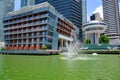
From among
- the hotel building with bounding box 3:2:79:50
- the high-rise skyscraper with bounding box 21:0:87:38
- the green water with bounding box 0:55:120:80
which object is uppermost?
the high-rise skyscraper with bounding box 21:0:87:38

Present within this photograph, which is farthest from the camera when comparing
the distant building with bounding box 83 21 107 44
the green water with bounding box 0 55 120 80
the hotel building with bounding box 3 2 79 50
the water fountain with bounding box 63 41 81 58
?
the distant building with bounding box 83 21 107 44

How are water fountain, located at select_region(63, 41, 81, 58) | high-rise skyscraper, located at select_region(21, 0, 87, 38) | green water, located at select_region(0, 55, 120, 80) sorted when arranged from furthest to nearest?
high-rise skyscraper, located at select_region(21, 0, 87, 38) < water fountain, located at select_region(63, 41, 81, 58) < green water, located at select_region(0, 55, 120, 80)

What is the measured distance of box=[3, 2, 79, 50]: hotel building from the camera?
8532cm

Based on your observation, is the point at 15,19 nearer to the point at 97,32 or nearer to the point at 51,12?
the point at 51,12

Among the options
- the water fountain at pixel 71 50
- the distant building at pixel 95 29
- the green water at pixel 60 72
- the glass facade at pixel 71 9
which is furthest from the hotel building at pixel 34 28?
the glass facade at pixel 71 9

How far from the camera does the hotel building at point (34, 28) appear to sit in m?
85.3

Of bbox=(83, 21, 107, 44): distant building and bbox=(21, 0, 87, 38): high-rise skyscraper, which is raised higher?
bbox=(21, 0, 87, 38): high-rise skyscraper

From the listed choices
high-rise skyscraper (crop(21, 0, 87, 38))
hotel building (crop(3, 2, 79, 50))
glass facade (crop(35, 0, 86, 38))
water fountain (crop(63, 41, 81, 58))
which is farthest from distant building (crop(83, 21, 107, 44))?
water fountain (crop(63, 41, 81, 58))

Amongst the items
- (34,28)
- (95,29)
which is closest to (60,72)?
(34,28)

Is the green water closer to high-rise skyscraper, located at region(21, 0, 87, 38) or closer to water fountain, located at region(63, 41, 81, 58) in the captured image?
water fountain, located at region(63, 41, 81, 58)

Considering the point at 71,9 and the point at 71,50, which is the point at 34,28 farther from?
the point at 71,9

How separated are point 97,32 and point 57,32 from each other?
6648 centimetres

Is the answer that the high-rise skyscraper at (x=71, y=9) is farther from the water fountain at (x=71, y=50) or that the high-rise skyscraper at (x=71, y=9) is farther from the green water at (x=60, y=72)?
the green water at (x=60, y=72)

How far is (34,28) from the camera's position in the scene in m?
90.2
